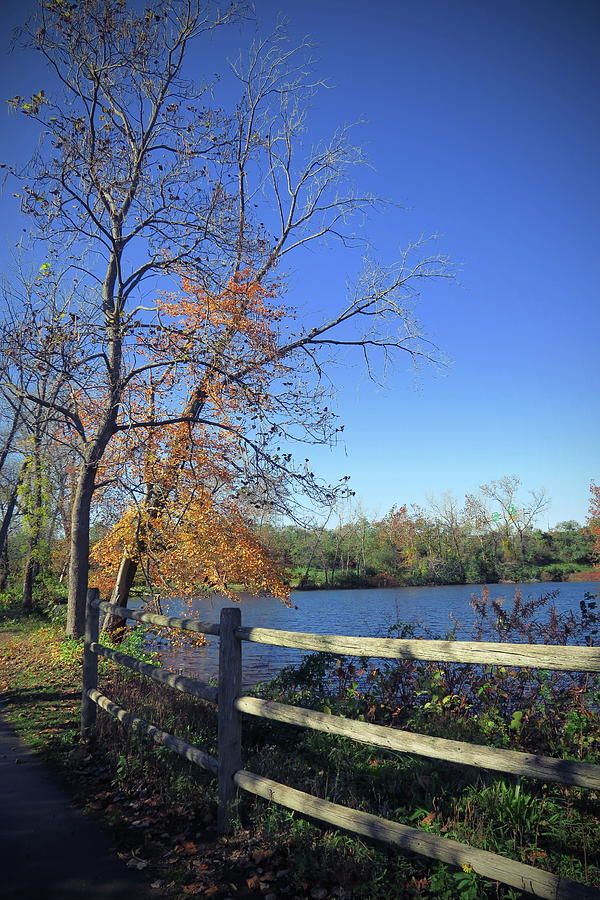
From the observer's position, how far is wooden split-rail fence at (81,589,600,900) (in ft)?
9.66

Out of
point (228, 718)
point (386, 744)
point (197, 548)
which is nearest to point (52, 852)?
point (228, 718)

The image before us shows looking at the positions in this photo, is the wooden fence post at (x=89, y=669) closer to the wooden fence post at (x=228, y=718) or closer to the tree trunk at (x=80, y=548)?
the wooden fence post at (x=228, y=718)

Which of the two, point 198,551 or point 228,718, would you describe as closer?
point 228,718

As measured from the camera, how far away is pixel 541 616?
22.8 meters

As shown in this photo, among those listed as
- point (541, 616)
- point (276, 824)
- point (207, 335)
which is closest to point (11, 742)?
point (276, 824)

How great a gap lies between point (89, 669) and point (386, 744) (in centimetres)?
478

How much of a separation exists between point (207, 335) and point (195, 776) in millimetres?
8521

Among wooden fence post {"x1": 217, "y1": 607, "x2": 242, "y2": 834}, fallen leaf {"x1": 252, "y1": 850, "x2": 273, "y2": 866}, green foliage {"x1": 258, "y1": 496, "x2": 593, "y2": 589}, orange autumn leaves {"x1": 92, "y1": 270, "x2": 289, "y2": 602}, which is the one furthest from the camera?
green foliage {"x1": 258, "y1": 496, "x2": 593, "y2": 589}

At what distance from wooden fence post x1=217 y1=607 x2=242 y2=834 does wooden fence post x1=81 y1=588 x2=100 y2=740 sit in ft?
→ 9.85

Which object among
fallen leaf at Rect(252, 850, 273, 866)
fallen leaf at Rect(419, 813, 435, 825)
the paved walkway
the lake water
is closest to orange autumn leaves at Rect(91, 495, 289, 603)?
the lake water

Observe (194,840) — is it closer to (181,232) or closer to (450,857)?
(450,857)

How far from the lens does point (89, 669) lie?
7.10 meters

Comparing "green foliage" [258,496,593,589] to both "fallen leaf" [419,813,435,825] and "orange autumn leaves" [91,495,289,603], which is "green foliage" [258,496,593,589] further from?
"fallen leaf" [419,813,435,825]

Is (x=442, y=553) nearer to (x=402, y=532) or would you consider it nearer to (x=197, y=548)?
(x=402, y=532)
